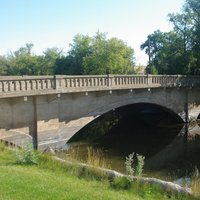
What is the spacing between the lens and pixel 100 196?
7664mm

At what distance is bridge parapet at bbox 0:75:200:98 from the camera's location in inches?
669

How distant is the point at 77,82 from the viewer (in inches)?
805

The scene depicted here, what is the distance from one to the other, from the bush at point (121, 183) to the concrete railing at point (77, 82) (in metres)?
9.07

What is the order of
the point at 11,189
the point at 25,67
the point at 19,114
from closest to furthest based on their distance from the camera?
the point at 11,189, the point at 19,114, the point at 25,67

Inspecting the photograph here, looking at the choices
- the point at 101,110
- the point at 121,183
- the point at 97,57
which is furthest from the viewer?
the point at 97,57

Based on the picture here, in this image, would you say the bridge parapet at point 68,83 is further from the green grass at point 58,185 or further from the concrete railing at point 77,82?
the green grass at point 58,185

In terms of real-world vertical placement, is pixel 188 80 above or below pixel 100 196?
above

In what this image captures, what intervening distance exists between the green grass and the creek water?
668 centimetres

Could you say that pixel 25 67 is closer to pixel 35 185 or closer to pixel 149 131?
pixel 149 131

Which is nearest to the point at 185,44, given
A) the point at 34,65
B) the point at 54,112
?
the point at 54,112

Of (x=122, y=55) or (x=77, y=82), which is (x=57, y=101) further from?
(x=122, y=55)

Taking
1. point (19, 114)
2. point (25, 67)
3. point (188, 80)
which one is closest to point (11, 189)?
point (19, 114)

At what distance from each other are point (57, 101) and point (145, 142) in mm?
8801

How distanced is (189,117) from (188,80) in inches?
139
